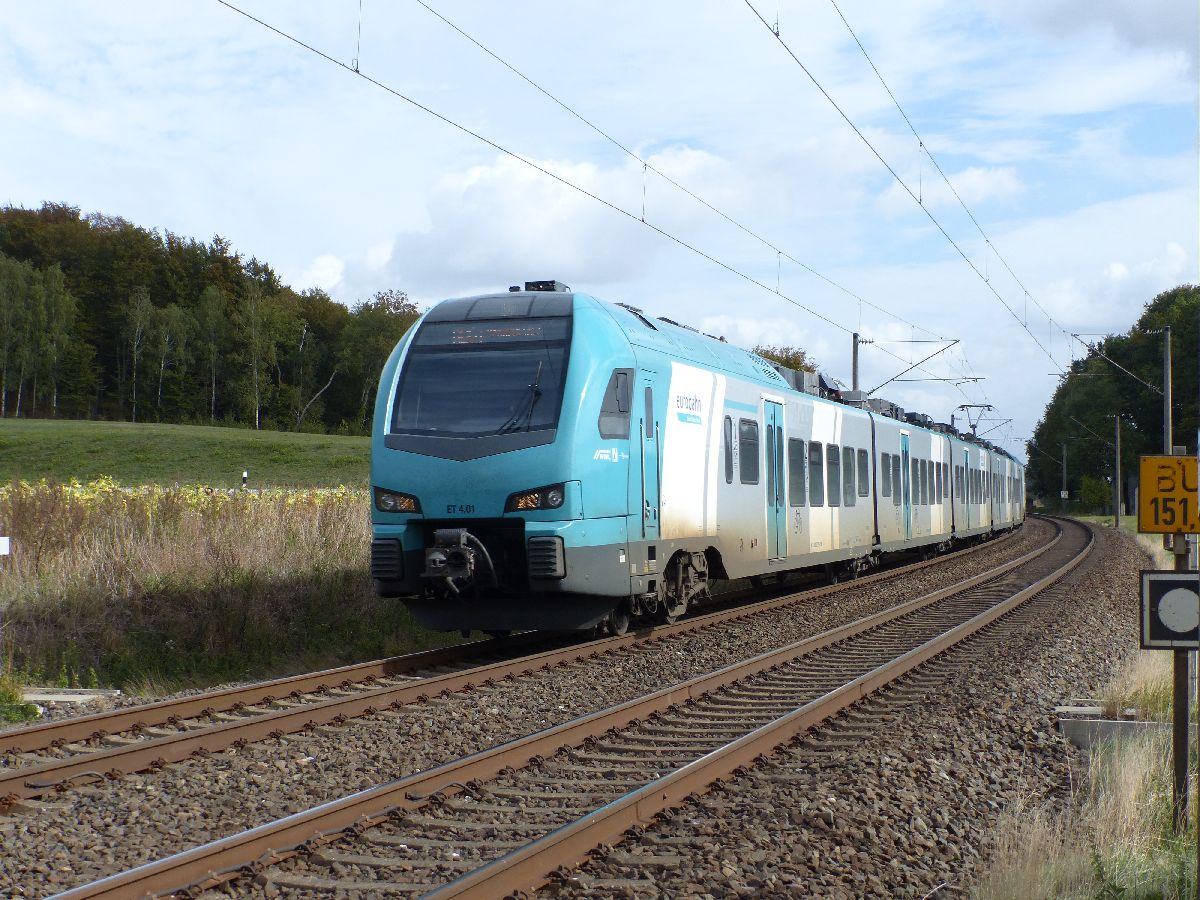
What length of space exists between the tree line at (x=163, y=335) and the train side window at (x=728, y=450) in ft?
206

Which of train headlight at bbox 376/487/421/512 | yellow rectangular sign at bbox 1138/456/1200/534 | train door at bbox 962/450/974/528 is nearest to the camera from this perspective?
yellow rectangular sign at bbox 1138/456/1200/534

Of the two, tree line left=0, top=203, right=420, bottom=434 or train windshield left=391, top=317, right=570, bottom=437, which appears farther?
tree line left=0, top=203, right=420, bottom=434

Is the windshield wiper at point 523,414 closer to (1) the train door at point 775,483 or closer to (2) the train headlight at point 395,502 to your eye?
(2) the train headlight at point 395,502

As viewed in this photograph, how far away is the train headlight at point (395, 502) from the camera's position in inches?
461

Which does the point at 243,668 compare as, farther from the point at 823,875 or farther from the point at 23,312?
the point at 23,312

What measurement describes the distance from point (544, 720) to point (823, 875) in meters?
3.78

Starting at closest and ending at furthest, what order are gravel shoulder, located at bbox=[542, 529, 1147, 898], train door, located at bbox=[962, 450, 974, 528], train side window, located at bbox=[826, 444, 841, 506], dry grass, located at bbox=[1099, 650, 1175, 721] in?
gravel shoulder, located at bbox=[542, 529, 1147, 898], dry grass, located at bbox=[1099, 650, 1175, 721], train side window, located at bbox=[826, 444, 841, 506], train door, located at bbox=[962, 450, 974, 528]

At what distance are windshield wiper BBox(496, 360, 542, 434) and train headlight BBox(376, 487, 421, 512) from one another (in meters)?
1.01

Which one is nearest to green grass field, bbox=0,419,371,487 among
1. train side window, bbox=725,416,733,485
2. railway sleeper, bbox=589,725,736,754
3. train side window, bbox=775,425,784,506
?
train side window, bbox=775,425,784,506

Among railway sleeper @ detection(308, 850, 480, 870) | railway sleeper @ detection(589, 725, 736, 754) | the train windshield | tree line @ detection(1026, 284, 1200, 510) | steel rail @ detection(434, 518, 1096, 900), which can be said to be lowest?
railway sleeper @ detection(308, 850, 480, 870)

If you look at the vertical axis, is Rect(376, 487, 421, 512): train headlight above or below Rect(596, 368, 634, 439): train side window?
below

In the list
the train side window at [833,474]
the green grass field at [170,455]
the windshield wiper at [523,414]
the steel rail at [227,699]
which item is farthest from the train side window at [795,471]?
the green grass field at [170,455]

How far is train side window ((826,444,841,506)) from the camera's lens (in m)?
19.9

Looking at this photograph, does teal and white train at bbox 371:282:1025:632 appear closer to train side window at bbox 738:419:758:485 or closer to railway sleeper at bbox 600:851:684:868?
train side window at bbox 738:419:758:485
